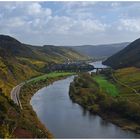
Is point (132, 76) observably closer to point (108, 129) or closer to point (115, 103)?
point (115, 103)

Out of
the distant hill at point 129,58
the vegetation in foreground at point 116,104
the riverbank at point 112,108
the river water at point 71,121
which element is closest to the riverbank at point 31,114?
the river water at point 71,121

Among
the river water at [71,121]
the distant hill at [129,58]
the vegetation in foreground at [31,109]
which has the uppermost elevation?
the distant hill at [129,58]

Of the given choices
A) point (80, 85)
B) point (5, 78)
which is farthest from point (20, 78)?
point (80, 85)

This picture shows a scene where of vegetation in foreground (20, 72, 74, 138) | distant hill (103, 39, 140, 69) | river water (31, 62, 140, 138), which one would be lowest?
river water (31, 62, 140, 138)

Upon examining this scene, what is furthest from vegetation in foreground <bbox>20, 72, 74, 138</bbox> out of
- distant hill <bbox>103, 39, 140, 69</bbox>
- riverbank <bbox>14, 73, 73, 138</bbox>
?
distant hill <bbox>103, 39, 140, 69</bbox>

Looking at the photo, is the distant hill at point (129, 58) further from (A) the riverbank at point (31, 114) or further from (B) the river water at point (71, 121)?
(B) the river water at point (71, 121)

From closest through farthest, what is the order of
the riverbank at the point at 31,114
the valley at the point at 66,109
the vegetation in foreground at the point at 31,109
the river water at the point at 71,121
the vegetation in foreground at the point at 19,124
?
the vegetation in foreground at the point at 19,124 < the riverbank at the point at 31,114 < the vegetation in foreground at the point at 31,109 < the valley at the point at 66,109 < the river water at the point at 71,121

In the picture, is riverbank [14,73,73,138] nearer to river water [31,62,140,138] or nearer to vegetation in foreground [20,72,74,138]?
vegetation in foreground [20,72,74,138]

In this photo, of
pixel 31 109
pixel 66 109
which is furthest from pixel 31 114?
pixel 66 109

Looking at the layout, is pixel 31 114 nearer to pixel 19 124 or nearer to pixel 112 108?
pixel 112 108
